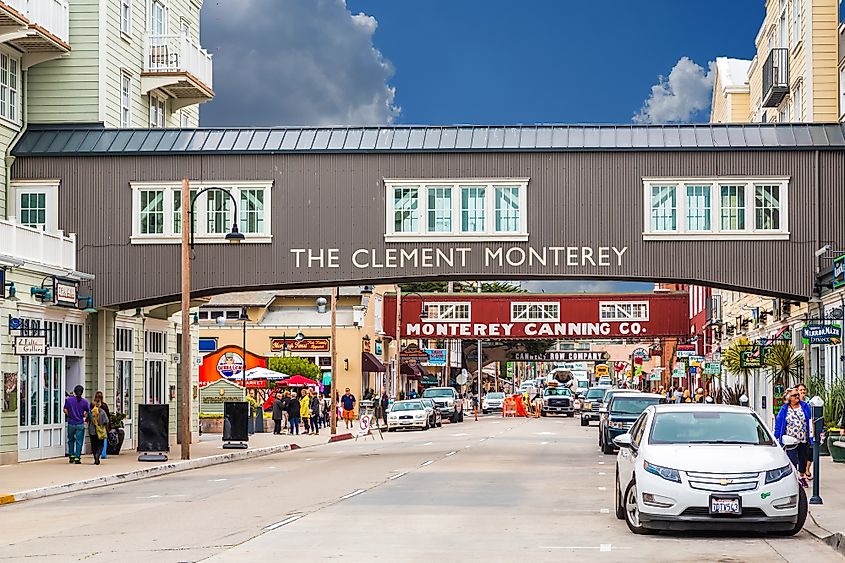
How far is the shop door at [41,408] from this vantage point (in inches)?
1252

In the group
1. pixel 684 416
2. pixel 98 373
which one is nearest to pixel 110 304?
pixel 98 373

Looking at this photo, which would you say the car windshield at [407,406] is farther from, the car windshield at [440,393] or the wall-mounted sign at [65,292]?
the wall-mounted sign at [65,292]

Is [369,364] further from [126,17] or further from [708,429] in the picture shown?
[708,429]

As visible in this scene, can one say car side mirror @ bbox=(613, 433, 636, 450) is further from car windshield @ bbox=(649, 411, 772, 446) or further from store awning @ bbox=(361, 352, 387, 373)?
store awning @ bbox=(361, 352, 387, 373)

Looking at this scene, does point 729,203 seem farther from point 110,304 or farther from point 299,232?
point 110,304

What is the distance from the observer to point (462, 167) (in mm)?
36281

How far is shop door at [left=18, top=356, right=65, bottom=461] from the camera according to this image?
31797 millimetres

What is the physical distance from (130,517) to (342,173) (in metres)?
18.7

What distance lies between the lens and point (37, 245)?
3259cm

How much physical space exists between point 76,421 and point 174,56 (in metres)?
15.6

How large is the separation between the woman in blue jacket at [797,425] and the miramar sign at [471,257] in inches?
556

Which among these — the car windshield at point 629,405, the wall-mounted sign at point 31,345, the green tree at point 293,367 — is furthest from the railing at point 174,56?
the green tree at point 293,367

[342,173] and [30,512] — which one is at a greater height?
[342,173]

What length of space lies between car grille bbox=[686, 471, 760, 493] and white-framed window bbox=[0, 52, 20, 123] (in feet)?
84.8
